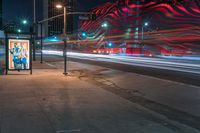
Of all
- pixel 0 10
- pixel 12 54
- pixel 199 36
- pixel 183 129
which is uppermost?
pixel 0 10

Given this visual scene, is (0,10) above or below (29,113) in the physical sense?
above

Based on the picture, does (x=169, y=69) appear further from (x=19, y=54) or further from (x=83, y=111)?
(x=83, y=111)

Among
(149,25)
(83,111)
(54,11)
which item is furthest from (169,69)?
(149,25)

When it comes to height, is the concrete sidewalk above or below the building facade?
below

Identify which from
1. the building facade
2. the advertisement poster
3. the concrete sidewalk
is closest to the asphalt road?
the concrete sidewalk

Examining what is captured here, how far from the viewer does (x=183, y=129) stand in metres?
6.35

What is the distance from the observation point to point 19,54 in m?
18.0

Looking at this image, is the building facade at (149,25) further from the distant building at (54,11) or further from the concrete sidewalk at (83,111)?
the concrete sidewalk at (83,111)

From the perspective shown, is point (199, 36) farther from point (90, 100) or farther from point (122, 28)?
point (90, 100)

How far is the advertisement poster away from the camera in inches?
698

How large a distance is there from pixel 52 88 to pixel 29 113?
15.5 feet

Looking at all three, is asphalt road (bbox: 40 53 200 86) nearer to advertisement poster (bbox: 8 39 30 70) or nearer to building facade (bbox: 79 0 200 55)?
advertisement poster (bbox: 8 39 30 70)

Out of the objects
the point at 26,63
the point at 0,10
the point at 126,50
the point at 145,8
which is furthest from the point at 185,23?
the point at 26,63

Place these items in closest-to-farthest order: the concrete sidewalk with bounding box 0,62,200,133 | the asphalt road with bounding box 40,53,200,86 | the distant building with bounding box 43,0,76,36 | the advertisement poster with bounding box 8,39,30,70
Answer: the concrete sidewalk with bounding box 0,62,200,133 < the asphalt road with bounding box 40,53,200,86 < the advertisement poster with bounding box 8,39,30,70 < the distant building with bounding box 43,0,76,36
